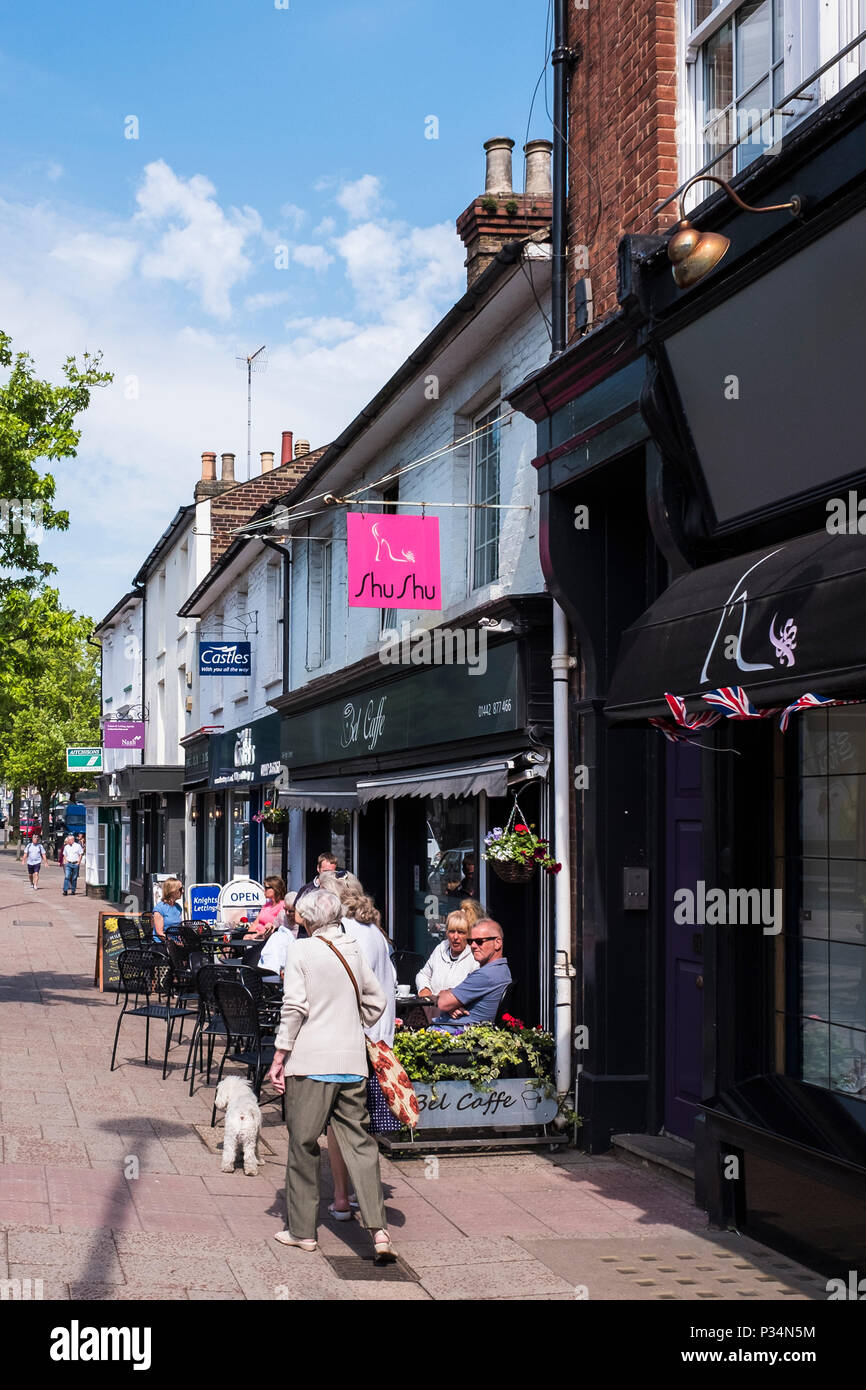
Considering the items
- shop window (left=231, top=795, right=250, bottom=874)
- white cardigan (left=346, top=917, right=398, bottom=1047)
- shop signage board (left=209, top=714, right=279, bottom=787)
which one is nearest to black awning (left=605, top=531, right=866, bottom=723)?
white cardigan (left=346, top=917, right=398, bottom=1047)

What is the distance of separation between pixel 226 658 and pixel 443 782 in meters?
12.5

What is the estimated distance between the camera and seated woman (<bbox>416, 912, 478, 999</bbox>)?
9.90 metres

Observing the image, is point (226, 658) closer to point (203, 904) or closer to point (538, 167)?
point (203, 904)

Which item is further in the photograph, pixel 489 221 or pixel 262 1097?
pixel 489 221

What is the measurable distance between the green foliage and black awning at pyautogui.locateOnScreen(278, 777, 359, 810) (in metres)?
4.91

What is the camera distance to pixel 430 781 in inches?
443

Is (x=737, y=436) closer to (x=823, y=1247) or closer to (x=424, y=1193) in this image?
(x=823, y=1247)

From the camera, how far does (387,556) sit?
39.0 feet

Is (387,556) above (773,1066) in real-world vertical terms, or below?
above

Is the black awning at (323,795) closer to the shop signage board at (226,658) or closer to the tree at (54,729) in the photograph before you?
the shop signage board at (226,658)

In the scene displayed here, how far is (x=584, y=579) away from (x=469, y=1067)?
325 cm

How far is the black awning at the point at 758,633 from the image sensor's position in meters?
5.32

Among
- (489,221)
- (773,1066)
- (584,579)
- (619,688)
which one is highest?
(489,221)

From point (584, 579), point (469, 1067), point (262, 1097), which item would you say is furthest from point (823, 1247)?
point (262, 1097)
